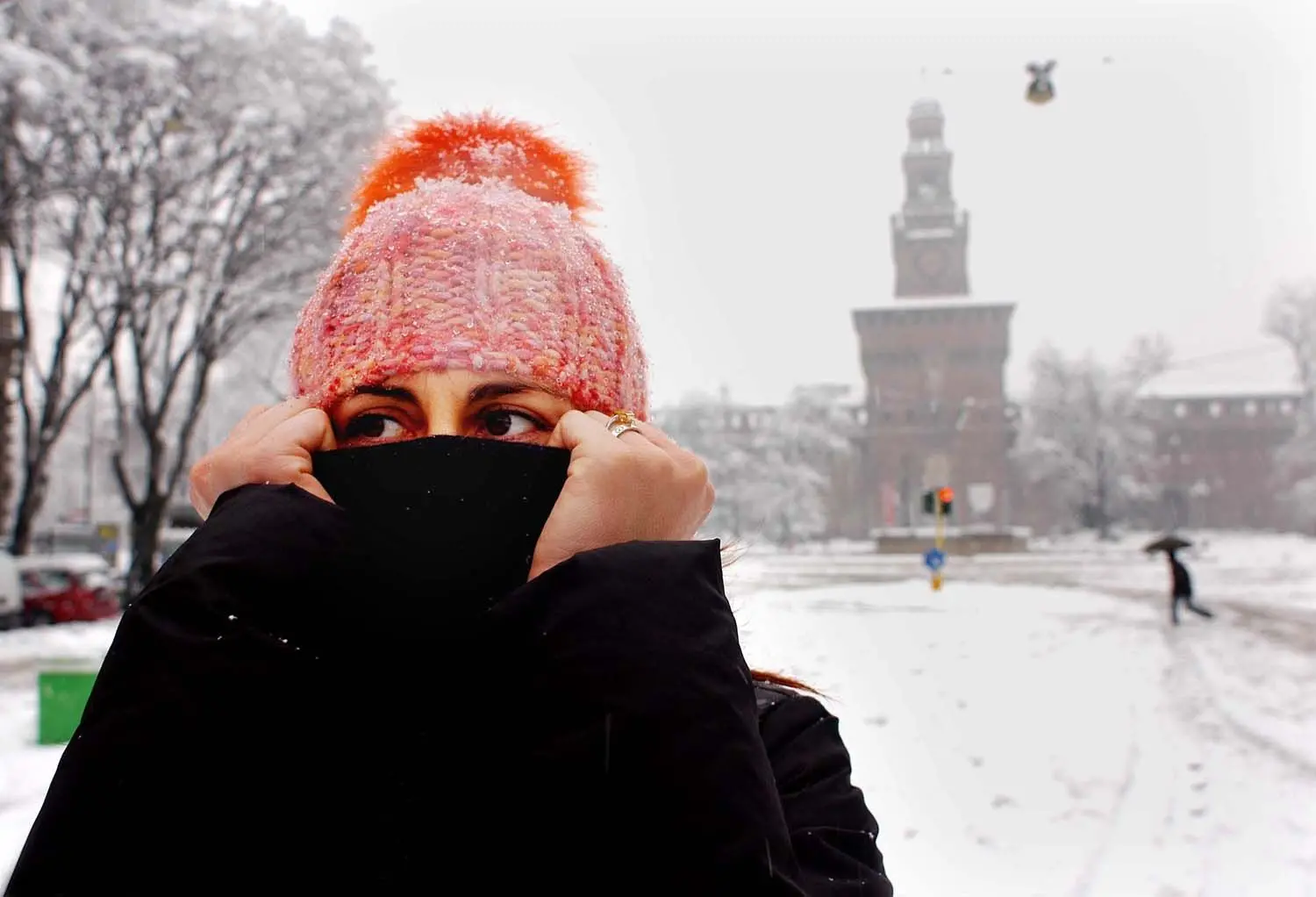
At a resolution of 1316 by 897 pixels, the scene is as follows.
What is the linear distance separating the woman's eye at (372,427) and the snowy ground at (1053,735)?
836 mm

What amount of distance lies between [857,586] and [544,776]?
21.8 metres

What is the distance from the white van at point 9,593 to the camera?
51.4ft

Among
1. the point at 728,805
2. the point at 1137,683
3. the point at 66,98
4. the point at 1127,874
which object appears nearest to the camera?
the point at 728,805

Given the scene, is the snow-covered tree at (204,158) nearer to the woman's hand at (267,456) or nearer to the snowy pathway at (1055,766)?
the snowy pathway at (1055,766)

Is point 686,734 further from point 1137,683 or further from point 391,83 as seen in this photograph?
point 391,83

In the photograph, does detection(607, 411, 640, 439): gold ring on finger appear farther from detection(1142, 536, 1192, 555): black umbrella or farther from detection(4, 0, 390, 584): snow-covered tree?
detection(1142, 536, 1192, 555): black umbrella

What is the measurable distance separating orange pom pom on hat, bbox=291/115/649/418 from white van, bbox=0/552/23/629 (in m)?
17.1

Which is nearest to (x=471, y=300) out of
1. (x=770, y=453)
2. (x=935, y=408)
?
(x=770, y=453)

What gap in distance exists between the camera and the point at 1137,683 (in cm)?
997

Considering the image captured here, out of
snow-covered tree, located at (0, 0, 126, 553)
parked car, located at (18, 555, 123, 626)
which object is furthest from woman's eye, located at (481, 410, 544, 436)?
parked car, located at (18, 555, 123, 626)

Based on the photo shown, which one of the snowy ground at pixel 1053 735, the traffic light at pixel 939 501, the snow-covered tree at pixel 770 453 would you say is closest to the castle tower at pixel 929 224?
the snow-covered tree at pixel 770 453

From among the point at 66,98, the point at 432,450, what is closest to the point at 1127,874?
the point at 432,450

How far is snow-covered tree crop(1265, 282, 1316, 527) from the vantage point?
4544 centimetres

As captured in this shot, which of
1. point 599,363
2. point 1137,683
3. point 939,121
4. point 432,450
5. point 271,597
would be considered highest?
point 939,121
